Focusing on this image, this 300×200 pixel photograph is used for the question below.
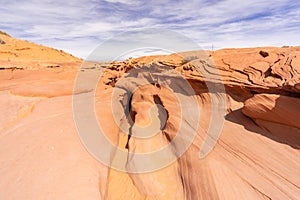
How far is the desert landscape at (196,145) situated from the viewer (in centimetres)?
262

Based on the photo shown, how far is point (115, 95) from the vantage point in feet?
25.5

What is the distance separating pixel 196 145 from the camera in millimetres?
3432

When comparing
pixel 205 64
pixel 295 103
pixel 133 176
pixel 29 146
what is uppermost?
pixel 205 64

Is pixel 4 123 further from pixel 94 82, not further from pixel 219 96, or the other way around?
pixel 94 82

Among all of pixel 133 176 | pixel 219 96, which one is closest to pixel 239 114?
pixel 219 96

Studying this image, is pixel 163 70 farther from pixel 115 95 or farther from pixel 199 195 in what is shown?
pixel 199 195

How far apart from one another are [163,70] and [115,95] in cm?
231

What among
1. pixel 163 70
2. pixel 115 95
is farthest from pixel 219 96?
pixel 115 95

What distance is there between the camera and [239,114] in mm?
3756

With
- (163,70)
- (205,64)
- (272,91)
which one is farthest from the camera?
(163,70)

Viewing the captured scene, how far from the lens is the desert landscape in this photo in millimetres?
2617

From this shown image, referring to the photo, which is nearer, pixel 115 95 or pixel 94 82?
pixel 115 95

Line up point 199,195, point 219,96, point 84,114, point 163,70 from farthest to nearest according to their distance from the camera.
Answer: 1. point 163,70
2. point 84,114
3. point 219,96
4. point 199,195

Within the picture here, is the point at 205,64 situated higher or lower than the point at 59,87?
higher
